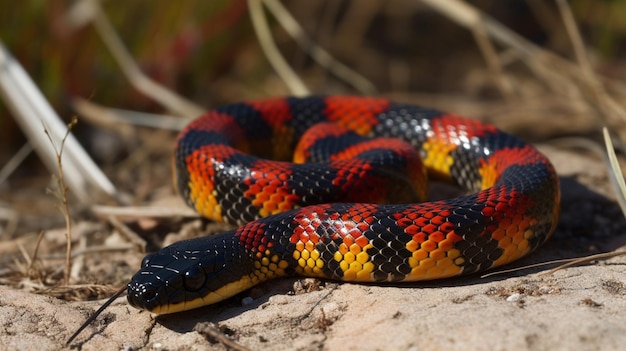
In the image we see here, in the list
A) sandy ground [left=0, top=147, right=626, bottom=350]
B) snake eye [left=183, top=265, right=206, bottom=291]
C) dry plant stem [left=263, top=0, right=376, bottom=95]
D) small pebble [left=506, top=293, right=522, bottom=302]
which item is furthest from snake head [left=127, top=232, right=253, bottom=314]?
dry plant stem [left=263, top=0, right=376, bottom=95]

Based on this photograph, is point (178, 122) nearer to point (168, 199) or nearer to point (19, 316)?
point (168, 199)

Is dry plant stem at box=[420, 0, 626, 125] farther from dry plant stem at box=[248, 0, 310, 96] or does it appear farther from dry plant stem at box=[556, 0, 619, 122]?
dry plant stem at box=[248, 0, 310, 96]

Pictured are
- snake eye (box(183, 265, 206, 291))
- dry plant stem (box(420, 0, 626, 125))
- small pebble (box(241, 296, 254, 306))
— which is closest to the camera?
snake eye (box(183, 265, 206, 291))

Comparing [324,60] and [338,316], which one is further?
[324,60]

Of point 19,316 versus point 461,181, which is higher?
point 19,316

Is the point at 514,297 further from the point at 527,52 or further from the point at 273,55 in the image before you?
the point at 273,55

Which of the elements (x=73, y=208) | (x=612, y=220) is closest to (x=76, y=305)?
(x=73, y=208)

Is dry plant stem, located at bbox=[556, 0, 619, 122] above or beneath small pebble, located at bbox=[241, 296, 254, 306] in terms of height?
beneath
